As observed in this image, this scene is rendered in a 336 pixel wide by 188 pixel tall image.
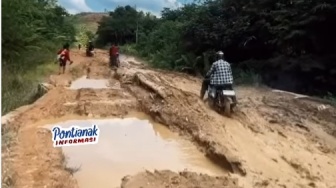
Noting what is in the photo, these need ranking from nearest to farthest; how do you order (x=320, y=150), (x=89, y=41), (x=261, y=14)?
(x=89, y=41), (x=320, y=150), (x=261, y=14)

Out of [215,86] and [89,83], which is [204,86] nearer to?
[215,86]

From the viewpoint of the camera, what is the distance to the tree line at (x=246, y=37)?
15.4ft

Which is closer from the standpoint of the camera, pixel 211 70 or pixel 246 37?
pixel 246 37

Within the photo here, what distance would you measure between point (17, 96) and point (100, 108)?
1349mm

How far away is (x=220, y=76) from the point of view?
240 inches

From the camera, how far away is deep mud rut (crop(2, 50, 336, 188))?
4086 millimetres

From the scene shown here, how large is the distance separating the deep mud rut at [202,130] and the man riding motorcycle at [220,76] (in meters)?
0.32

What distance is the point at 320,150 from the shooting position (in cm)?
519

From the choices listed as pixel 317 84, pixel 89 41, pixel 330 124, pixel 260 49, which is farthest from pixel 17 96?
pixel 317 84

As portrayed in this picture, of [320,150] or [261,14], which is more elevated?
[261,14]

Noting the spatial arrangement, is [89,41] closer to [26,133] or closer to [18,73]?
[18,73]

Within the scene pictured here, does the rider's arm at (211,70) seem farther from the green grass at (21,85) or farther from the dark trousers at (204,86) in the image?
the green grass at (21,85)

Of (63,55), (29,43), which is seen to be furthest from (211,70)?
(29,43)

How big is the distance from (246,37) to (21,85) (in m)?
2.69
